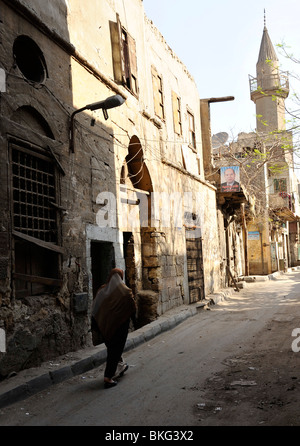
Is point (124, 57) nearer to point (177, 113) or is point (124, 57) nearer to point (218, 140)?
point (177, 113)

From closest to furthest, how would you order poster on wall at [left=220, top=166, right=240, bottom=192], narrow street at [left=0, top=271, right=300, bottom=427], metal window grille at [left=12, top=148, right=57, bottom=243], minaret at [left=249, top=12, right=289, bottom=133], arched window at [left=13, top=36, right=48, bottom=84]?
narrow street at [left=0, top=271, right=300, bottom=427], metal window grille at [left=12, top=148, right=57, bottom=243], arched window at [left=13, top=36, right=48, bottom=84], poster on wall at [left=220, top=166, right=240, bottom=192], minaret at [left=249, top=12, right=289, bottom=133]

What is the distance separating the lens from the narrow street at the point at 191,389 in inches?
162

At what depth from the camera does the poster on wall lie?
1775 cm

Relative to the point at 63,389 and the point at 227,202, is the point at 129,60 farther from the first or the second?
the point at 227,202

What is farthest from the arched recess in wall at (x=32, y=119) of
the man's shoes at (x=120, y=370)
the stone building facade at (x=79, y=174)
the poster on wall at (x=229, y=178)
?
the poster on wall at (x=229, y=178)

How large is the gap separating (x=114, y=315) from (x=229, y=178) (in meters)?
13.0

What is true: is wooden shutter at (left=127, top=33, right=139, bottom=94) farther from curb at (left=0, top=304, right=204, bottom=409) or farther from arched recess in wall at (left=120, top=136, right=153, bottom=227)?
curb at (left=0, top=304, right=204, bottom=409)

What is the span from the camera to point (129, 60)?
401 inches

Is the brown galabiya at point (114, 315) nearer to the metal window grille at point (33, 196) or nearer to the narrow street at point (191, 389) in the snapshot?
the narrow street at point (191, 389)

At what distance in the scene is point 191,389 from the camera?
505 cm

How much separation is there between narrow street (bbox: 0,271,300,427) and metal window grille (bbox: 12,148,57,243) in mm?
2160

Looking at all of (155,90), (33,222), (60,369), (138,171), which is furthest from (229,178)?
(60,369)

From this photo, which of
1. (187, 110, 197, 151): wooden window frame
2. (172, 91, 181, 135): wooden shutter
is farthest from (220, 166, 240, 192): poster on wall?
(172, 91, 181, 135): wooden shutter
